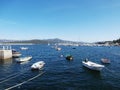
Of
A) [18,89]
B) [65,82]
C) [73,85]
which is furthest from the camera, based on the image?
[65,82]

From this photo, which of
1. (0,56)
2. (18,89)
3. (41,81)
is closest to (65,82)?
(41,81)

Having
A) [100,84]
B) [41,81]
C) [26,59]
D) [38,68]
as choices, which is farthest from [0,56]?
[100,84]

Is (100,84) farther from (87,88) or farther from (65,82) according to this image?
(65,82)

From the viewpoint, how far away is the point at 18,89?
34344 millimetres

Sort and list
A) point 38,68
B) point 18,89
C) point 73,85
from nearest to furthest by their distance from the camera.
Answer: point 18,89 → point 73,85 → point 38,68

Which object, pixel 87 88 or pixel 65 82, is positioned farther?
pixel 65 82

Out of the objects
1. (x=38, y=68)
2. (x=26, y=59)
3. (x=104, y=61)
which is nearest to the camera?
(x=38, y=68)

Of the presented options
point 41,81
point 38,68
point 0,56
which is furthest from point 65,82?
point 0,56

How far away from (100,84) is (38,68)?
21782 millimetres

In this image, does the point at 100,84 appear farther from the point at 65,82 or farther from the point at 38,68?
the point at 38,68

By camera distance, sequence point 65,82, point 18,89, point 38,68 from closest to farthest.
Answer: point 18,89 → point 65,82 → point 38,68

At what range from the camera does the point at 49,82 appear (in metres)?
40.5

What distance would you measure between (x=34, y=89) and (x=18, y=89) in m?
3.15

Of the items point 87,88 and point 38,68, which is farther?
point 38,68
